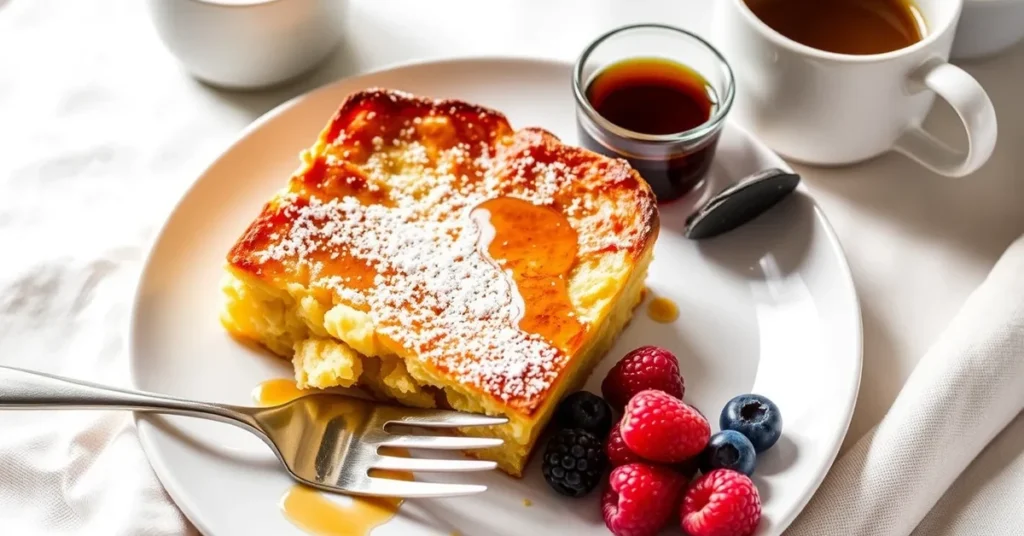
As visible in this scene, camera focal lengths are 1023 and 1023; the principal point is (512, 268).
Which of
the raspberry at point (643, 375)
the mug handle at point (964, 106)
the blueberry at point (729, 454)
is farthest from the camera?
the mug handle at point (964, 106)

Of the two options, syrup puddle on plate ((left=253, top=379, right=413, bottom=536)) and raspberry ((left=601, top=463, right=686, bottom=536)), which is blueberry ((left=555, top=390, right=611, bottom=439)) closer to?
raspberry ((left=601, top=463, right=686, bottom=536))

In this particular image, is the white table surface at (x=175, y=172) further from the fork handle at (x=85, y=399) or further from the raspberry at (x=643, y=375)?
the raspberry at (x=643, y=375)

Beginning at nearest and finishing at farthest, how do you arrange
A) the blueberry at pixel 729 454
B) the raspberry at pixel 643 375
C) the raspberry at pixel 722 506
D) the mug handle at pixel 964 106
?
the raspberry at pixel 722 506, the blueberry at pixel 729 454, the raspberry at pixel 643 375, the mug handle at pixel 964 106

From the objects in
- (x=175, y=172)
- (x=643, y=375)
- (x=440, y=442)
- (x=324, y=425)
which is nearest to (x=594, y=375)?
(x=643, y=375)

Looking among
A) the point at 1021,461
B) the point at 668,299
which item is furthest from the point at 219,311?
the point at 1021,461

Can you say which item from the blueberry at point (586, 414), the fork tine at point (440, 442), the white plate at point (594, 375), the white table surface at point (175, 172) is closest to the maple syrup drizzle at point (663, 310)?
the white plate at point (594, 375)

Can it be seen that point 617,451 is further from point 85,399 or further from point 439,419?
point 85,399
